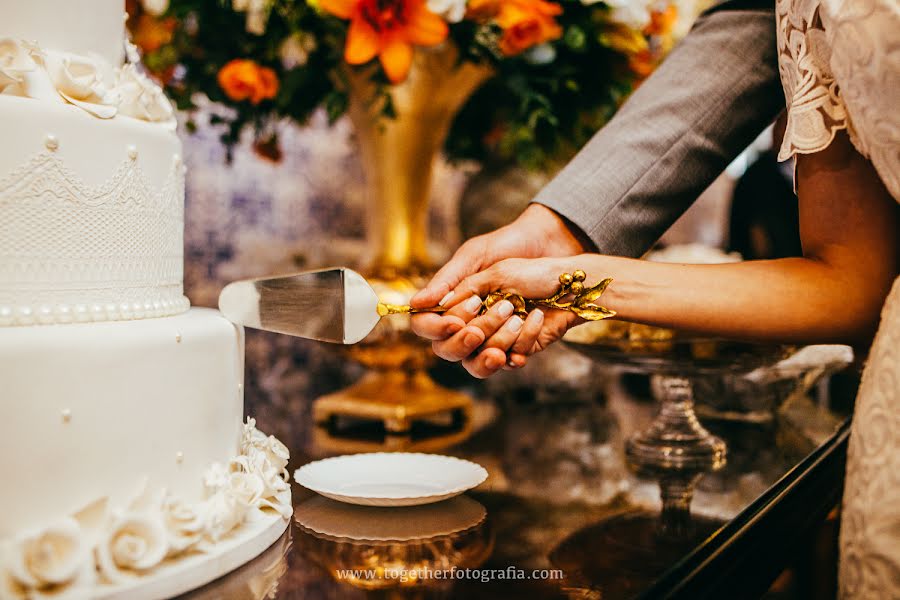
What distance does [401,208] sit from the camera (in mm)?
1480

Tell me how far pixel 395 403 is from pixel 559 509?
1.69 ft

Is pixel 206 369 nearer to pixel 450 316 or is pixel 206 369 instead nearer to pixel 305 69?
pixel 450 316

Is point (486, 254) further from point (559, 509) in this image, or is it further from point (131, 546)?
point (131, 546)

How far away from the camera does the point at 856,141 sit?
27.4 inches

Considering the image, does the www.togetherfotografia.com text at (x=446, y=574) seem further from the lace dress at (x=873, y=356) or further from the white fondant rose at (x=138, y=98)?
the white fondant rose at (x=138, y=98)

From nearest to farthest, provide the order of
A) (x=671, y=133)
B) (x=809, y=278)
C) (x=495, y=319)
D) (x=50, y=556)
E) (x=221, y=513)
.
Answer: (x=50, y=556) < (x=221, y=513) < (x=809, y=278) < (x=495, y=319) < (x=671, y=133)

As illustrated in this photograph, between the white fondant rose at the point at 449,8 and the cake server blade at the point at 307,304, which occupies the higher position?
the white fondant rose at the point at 449,8

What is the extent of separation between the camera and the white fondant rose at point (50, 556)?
1.94 feet

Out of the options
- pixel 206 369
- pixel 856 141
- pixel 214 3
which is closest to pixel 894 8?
pixel 856 141

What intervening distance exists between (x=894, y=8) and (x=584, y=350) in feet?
2.45

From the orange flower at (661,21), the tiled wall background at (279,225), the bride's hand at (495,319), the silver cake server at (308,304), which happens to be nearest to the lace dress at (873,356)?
the bride's hand at (495,319)

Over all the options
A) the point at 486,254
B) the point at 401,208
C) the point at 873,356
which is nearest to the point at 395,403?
the point at 401,208

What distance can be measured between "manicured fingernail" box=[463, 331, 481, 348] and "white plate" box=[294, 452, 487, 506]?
163 millimetres

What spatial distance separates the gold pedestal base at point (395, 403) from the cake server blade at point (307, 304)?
1.78 ft
